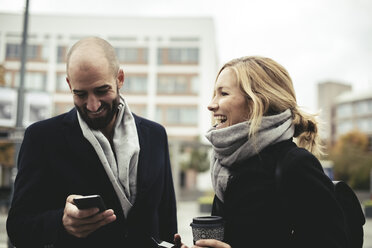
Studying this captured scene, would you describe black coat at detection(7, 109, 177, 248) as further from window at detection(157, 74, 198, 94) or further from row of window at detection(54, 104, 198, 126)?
window at detection(157, 74, 198, 94)

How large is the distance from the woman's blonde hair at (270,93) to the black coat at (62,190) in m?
0.76

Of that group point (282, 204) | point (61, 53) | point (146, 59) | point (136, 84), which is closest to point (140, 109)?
point (136, 84)

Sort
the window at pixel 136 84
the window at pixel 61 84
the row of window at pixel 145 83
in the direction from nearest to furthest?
the window at pixel 61 84 → the row of window at pixel 145 83 → the window at pixel 136 84

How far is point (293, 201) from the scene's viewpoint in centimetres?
177

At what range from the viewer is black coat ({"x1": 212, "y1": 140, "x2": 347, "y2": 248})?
173 centimetres

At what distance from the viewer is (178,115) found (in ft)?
143

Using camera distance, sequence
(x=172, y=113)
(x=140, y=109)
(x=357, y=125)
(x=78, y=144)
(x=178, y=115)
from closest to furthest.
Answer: (x=78, y=144)
(x=178, y=115)
(x=172, y=113)
(x=140, y=109)
(x=357, y=125)

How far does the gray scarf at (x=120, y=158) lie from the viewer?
2.20m

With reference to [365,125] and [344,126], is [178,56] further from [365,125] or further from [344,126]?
[344,126]

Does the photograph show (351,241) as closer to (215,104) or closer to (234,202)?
(234,202)

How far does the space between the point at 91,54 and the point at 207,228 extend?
42.9 inches

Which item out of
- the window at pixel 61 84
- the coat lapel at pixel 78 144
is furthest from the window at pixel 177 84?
the coat lapel at pixel 78 144

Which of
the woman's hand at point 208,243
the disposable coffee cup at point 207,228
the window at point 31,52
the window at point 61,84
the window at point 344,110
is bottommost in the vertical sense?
the woman's hand at point 208,243

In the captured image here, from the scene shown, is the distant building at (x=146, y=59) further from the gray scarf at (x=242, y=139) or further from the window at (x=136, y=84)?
the gray scarf at (x=242, y=139)
